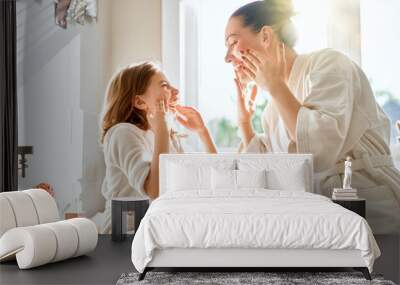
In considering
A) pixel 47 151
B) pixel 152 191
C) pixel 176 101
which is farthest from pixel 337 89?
pixel 47 151

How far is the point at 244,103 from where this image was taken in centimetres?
688

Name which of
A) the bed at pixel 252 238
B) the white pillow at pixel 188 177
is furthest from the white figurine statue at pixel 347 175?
the bed at pixel 252 238

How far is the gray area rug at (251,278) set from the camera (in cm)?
444

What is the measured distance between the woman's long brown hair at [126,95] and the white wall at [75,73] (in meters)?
0.10

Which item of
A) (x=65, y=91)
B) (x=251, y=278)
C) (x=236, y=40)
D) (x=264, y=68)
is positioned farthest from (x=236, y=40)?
(x=251, y=278)

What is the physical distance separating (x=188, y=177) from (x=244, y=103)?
1227 mm

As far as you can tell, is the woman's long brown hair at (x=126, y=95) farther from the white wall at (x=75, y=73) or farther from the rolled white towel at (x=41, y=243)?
the rolled white towel at (x=41, y=243)

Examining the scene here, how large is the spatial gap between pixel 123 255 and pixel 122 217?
0.87 metres

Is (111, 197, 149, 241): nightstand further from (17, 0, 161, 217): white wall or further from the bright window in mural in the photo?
the bright window in mural

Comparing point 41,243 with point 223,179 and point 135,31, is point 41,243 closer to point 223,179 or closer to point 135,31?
point 223,179

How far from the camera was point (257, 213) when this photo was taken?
14.8ft

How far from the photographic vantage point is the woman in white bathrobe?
22.1ft

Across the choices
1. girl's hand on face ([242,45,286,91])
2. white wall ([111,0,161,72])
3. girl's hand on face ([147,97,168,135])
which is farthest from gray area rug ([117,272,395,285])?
white wall ([111,0,161,72])

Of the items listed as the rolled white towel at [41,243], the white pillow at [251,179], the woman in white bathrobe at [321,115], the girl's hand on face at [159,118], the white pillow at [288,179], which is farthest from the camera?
the girl's hand on face at [159,118]
